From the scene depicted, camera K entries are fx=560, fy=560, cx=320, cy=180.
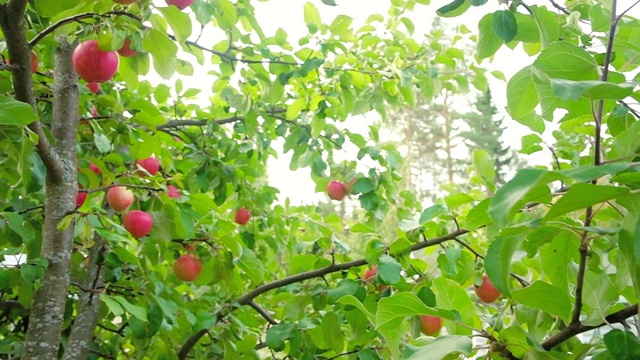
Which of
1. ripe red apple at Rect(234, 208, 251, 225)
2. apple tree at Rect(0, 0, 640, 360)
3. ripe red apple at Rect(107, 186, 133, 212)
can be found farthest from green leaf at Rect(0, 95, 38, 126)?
ripe red apple at Rect(234, 208, 251, 225)

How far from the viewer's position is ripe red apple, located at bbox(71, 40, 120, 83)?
118cm

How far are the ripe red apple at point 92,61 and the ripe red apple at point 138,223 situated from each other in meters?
0.36

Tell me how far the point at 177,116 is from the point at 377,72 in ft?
2.94

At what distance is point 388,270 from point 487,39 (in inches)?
17.6

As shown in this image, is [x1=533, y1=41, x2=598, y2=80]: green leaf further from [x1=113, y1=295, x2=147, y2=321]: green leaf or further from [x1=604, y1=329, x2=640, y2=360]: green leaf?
[x1=113, y1=295, x2=147, y2=321]: green leaf

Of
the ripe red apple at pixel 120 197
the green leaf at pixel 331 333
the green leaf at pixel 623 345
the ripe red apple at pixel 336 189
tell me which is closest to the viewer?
the green leaf at pixel 623 345

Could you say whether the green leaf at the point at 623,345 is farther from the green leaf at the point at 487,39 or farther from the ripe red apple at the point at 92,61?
the ripe red apple at the point at 92,61

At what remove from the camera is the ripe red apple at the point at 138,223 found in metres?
1.40

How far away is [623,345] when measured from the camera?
54 cm

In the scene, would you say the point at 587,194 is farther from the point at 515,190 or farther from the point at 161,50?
the point at 161,50

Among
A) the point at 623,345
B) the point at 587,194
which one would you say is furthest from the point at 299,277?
the point at 587,194

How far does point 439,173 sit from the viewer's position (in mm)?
14539

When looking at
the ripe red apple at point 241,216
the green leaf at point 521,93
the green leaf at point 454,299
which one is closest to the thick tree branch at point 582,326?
the green leaf at point 454,299

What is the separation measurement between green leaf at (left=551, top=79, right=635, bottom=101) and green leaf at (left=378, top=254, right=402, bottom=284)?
0.62 metres
